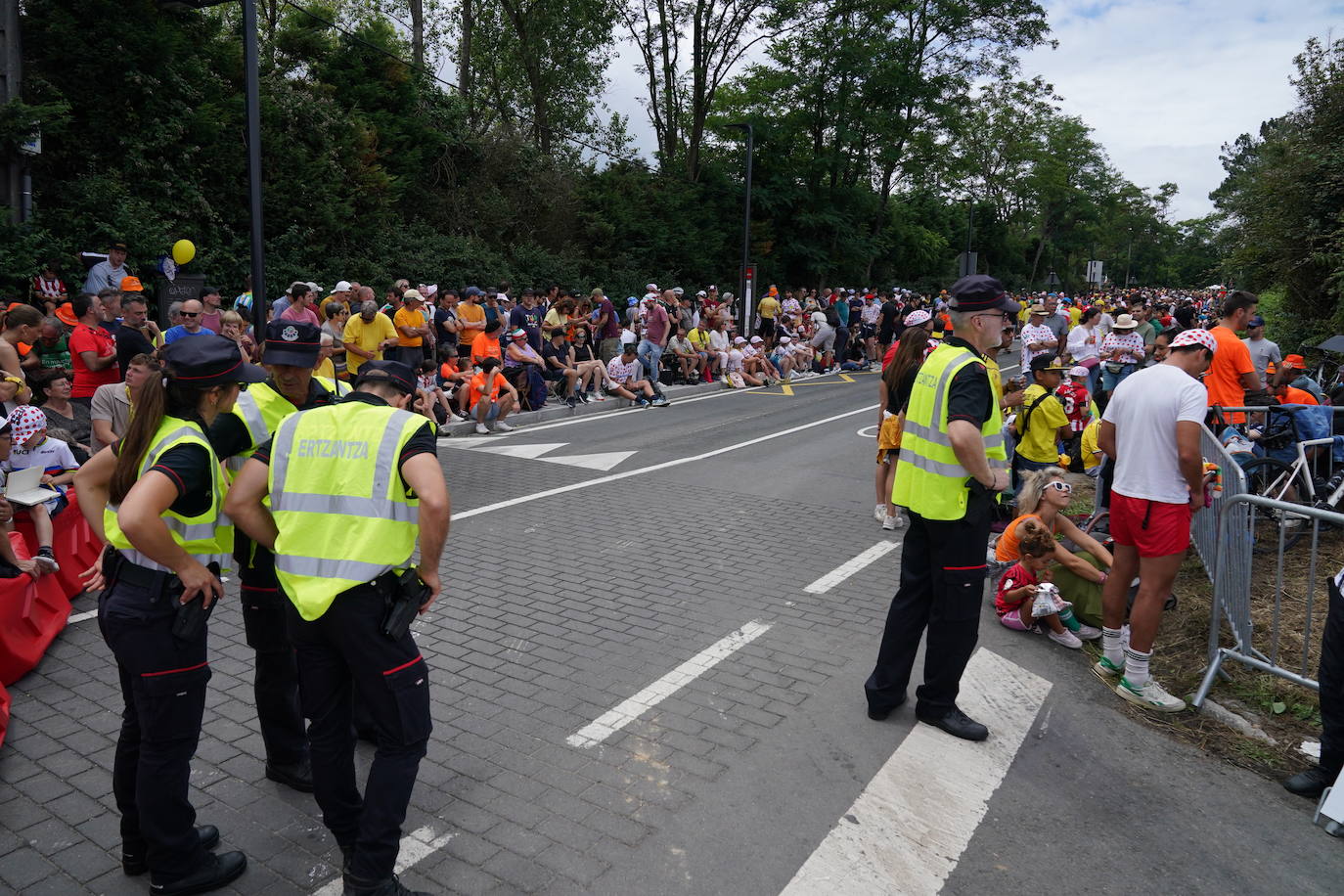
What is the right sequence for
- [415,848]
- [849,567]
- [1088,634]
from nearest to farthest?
[415,848], [1088,634], [849,567]

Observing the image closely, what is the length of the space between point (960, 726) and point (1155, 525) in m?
1.66

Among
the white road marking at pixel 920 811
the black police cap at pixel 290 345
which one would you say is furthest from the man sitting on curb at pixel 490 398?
the white road marking at pixel 920 811

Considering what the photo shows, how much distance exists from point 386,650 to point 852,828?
6.62ft

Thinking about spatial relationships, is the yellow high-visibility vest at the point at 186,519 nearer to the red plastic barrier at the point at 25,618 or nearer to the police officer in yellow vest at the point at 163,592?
the police officer in yellow vest at the point at 163,592

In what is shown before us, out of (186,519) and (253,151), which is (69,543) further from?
(253,151)

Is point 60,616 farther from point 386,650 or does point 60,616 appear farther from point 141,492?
point 386,650

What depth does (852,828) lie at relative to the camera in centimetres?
378

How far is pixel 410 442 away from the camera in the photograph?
3.12m

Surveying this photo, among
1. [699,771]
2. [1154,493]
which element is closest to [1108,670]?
[1154,493]

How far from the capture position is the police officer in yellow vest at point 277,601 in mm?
3873

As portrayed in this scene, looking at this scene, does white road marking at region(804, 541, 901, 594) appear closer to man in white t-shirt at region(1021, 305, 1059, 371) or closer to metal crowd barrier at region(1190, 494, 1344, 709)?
metal crowd barrier at region(1190, 494, 1344, 709)

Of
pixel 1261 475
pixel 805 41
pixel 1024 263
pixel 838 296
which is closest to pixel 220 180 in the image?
pixel 838 296

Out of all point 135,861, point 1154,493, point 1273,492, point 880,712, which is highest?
point 1154,493

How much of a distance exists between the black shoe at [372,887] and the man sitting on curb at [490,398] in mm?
10452
